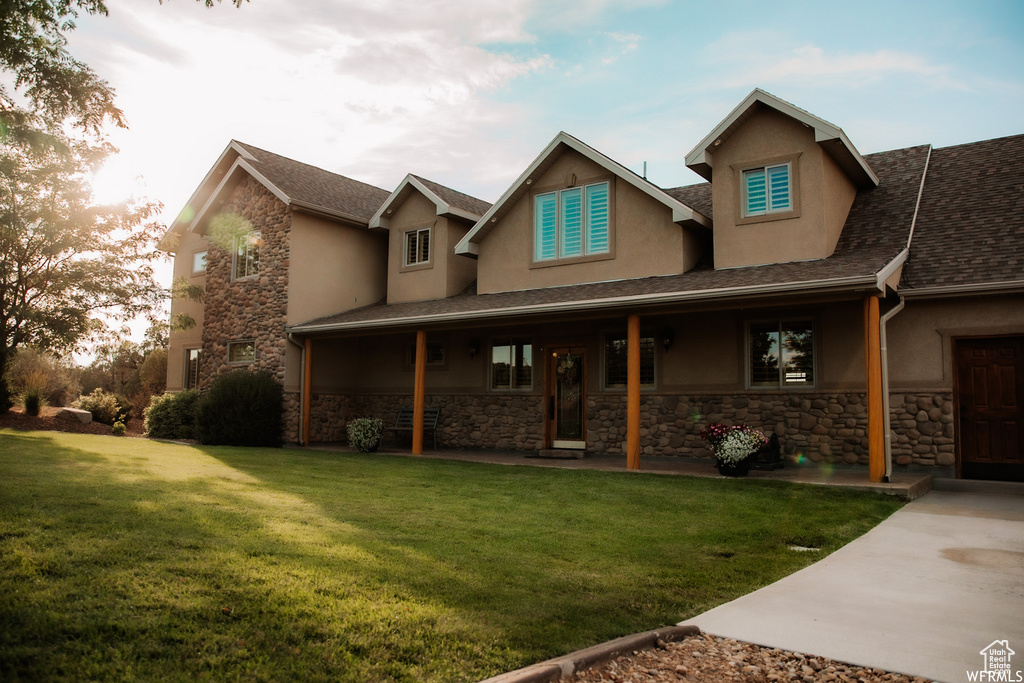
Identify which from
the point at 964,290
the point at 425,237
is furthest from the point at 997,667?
the point at 425,237

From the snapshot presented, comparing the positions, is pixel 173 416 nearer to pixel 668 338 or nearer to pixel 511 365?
pixel 511 365

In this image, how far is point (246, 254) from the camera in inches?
709

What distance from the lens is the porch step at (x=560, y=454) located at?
1343 centimetres

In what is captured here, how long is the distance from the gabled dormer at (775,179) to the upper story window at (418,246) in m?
6.93

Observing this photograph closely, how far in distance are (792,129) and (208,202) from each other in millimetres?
14437

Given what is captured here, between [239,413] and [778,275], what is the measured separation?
454 inches

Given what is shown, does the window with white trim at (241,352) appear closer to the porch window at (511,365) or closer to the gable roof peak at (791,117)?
the porch window at (511,365)

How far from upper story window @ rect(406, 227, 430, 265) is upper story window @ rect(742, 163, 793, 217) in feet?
25.2

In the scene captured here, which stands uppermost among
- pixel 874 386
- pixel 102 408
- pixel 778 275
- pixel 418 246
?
pixel 418 246

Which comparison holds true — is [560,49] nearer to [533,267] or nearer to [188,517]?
[533,267]

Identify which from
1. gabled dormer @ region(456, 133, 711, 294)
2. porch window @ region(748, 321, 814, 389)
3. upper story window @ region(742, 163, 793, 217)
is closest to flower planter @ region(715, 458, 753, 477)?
porch window @ region(748, 321, 814, 389)

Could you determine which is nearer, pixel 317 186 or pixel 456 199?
pixel 456 199

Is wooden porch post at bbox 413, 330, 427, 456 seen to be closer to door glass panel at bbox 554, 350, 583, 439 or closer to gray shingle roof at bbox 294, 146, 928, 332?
gray shingle roof at bbox 294, 146, 928, 332

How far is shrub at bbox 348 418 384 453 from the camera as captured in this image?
14898 millimetres
